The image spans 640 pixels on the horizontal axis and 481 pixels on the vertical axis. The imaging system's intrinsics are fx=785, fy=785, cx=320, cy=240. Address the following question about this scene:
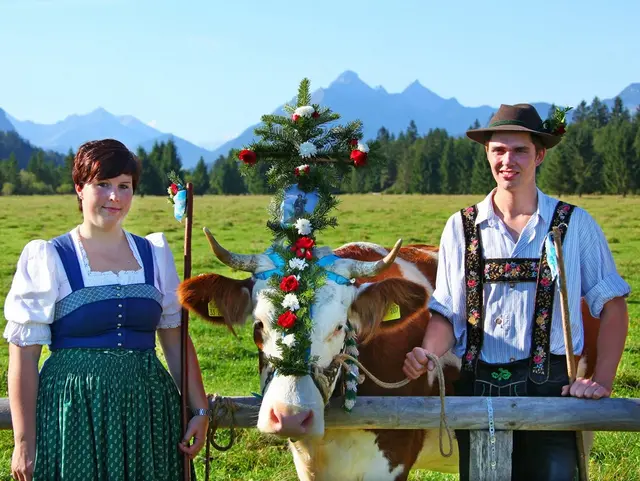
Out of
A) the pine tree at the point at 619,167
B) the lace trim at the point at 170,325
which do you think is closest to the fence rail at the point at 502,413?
the lace trim at the point at 170,325

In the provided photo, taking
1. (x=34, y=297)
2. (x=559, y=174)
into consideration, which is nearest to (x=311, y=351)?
(x=34, y=297)

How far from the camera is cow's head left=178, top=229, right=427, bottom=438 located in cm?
370

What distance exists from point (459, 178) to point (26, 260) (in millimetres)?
93274

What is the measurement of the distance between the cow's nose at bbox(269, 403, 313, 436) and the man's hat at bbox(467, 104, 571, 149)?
1.79 metres

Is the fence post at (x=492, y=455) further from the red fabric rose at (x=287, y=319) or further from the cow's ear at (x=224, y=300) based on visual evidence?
the cow's ear at (x=224, y=300)

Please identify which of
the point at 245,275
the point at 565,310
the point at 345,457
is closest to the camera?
the point at 565,310

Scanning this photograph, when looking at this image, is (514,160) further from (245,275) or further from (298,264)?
(245,275)

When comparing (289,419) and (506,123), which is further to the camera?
(506,123)

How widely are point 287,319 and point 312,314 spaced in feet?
0.62

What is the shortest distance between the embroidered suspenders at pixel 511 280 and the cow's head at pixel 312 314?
417mm

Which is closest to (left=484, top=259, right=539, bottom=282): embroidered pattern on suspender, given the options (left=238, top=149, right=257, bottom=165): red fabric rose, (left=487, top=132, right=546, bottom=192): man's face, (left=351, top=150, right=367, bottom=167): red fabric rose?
(left=487, top=132, right=546, bottom=192): man's face

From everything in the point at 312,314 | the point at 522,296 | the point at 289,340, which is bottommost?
the point at 289,340

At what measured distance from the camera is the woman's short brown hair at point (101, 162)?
11.8 feet

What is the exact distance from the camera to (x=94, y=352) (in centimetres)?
357
